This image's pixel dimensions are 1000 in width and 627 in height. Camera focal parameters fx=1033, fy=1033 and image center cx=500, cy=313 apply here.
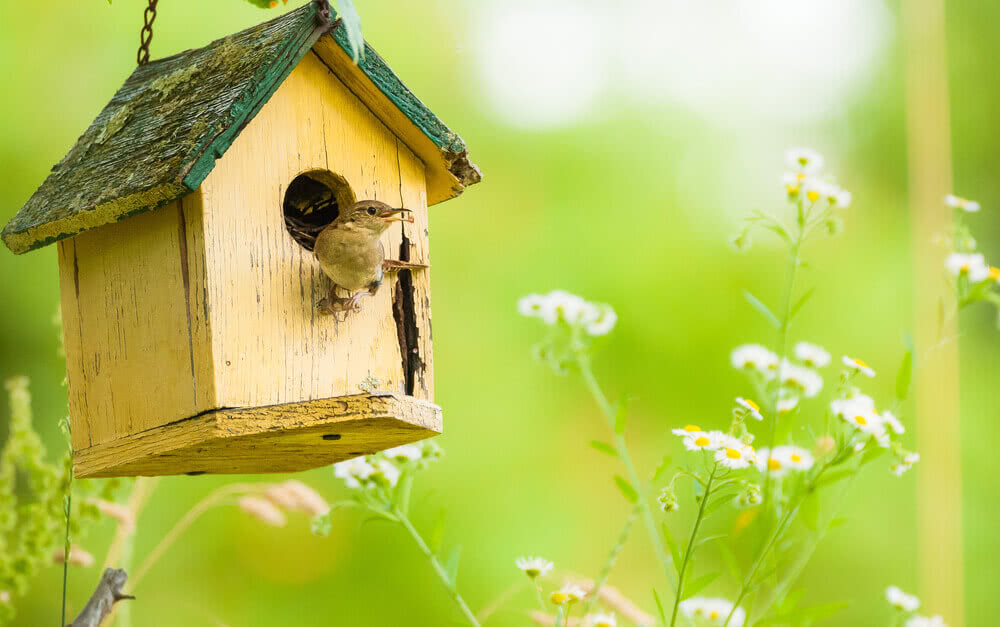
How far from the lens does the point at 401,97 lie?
5.50ft

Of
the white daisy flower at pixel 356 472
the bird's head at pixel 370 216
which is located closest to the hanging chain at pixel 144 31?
the bird's head at pixel 370 216

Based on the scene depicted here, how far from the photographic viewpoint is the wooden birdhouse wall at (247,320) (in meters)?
1.47

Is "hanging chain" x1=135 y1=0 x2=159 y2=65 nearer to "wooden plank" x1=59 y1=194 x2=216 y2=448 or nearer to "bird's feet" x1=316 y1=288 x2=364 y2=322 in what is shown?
"wooden plank" x1=59 y1=194 x2=216 y2=448

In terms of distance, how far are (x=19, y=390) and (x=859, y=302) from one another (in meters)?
3.02

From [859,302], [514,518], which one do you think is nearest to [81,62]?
[514,518]

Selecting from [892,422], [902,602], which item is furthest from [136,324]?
[902,602]

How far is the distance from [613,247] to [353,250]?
2.28m

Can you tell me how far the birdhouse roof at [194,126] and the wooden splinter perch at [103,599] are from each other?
55cm

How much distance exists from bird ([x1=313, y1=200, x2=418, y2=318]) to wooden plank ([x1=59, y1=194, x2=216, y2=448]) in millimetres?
192

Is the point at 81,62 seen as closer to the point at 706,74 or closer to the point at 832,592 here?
the point at 706,74

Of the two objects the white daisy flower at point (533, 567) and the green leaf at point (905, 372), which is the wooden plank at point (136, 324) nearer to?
the white daisy flower at point (533, 567)

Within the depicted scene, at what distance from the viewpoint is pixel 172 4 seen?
3.22 meters

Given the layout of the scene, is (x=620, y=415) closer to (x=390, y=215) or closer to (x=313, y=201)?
(x=390, y=215)

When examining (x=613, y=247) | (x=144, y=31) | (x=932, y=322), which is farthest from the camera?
(x=613, y=247)
